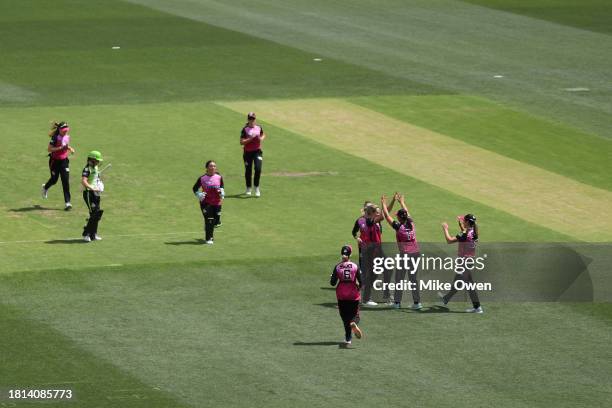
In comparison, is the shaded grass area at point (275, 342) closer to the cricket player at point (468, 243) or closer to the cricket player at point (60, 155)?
the cricket player at point (468, 243)

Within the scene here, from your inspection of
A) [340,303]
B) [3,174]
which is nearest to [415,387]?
[340,303]

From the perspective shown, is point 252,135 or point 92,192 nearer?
point 92,192

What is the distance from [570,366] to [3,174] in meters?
21.0

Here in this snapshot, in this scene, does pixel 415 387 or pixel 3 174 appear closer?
pixel 415 387

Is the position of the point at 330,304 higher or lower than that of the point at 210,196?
→ lower

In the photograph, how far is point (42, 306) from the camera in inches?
1225

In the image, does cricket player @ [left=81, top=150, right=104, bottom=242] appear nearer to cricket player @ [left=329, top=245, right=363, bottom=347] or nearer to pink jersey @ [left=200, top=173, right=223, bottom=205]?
pink jersey @ [left=200, top=173, right=223, bottom=205]

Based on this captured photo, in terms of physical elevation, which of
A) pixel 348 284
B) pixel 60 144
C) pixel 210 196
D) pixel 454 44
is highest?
pixel 454 44

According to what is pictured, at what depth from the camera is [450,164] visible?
152 ft

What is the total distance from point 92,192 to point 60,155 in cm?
399

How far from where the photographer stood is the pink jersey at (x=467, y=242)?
1247 inches

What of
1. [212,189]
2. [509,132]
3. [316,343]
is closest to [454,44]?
[509,132]

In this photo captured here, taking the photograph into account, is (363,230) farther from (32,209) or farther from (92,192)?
(32,209)

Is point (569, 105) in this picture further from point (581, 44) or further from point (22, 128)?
point (22, 128)
